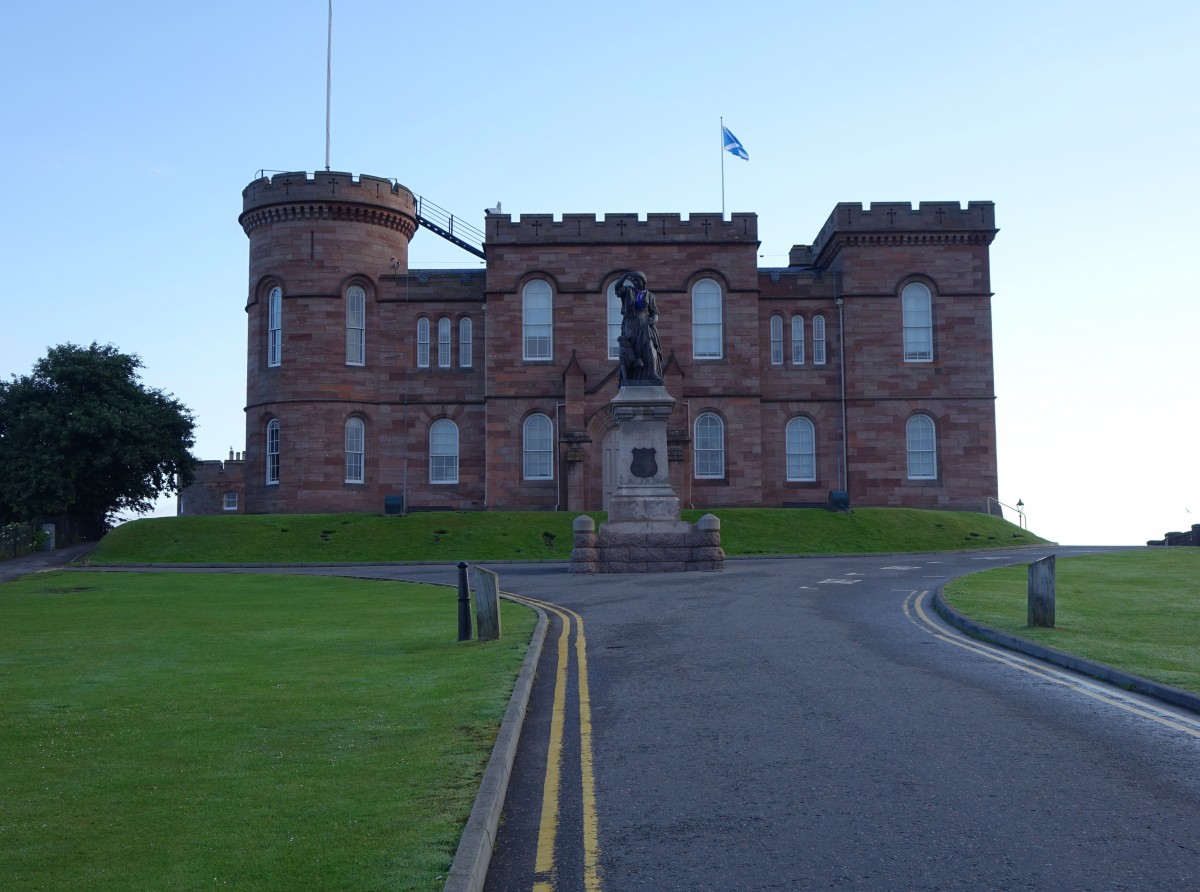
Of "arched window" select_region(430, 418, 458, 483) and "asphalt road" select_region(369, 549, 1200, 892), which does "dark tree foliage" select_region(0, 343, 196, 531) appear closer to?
"arched window" select_region(430, 418, 458, 483)

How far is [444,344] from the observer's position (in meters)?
48.2

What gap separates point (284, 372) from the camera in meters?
46.3

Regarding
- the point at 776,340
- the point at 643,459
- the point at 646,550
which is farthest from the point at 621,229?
the point at 646,550

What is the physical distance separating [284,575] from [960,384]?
98.6 feet

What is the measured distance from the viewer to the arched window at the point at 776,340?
4806 cm

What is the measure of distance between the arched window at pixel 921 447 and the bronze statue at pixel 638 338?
2104 cm

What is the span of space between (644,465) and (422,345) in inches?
865

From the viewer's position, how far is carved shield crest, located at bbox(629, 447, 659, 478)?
28484 mm

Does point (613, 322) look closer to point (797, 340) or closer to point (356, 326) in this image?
point (797, 340)

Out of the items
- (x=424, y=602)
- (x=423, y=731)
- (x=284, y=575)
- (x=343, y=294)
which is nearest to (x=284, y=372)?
(x=343, y=294)

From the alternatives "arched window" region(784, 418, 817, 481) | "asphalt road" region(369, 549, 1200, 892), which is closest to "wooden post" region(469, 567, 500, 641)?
"asphalt road" region(369, 549, 1200, 892)

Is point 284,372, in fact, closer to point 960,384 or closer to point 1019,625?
point 960,384

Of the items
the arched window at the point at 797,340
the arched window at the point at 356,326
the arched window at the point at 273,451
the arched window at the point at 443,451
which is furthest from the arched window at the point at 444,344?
the arched window at the point at 797,340

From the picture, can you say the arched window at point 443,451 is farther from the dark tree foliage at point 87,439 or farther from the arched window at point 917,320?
the arched window at point 917,320
